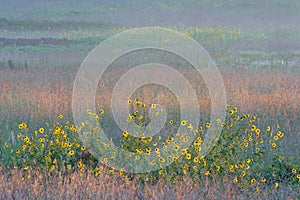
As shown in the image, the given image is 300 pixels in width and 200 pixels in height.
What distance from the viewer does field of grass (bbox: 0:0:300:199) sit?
220 inches

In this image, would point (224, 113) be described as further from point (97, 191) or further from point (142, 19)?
point (142, 19)

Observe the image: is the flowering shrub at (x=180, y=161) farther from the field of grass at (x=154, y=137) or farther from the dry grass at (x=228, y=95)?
the dry grass at (x=228, y=95)

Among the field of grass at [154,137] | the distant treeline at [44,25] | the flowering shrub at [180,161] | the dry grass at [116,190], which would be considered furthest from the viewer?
the distant treeline at [44,25]

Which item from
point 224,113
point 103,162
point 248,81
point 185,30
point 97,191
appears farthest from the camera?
point 185,30

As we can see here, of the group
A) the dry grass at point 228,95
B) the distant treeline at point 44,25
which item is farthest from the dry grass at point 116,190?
the distant treeline at point 44,25

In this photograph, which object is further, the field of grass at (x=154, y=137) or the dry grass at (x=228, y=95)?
the dry grass at (x=228, y=95)

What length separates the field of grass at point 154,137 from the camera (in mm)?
5590

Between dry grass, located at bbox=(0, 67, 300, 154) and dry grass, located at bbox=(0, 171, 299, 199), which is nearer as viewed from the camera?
dry grass, located at bbox=(0, 171, 299, 199)

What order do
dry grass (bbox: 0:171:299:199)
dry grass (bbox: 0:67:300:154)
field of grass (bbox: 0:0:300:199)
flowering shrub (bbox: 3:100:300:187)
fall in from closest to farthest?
dry grass (bbox: 0:171:299:199)
field of grass (bbox: 0:0:300:199)
flowering shrub (bbox: 3:100:300:187)
dry grass (bbox: 0:67:300:154)

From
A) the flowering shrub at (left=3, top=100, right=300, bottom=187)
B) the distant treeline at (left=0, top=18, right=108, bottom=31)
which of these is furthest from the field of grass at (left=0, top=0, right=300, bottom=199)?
the distant treeline at (left=0, top=18, right=108, bottom=31)

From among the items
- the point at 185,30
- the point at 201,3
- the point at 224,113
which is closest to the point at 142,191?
the point at 224,113

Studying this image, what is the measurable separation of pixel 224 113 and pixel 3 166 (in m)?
3.18

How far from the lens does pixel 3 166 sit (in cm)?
655

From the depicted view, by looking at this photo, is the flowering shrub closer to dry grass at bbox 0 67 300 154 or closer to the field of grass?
the field of grass
